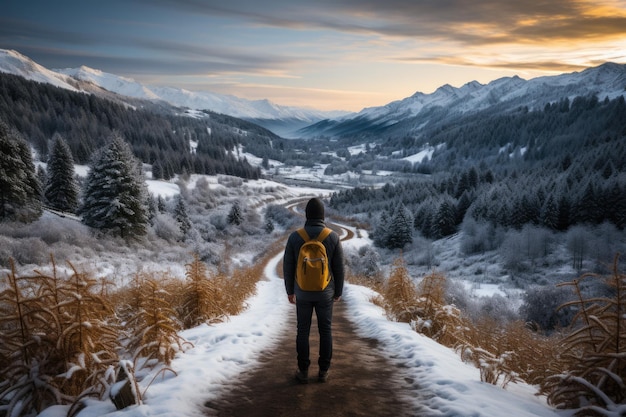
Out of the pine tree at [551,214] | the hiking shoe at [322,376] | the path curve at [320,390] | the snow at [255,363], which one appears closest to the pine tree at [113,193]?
the snow at [255,363]

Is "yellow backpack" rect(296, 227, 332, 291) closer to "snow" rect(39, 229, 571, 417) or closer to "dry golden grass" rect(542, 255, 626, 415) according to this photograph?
"snow" rect(39, 229, 571, 417)

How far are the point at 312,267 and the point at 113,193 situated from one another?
29.5m

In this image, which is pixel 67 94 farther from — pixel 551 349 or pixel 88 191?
pixel 551 349

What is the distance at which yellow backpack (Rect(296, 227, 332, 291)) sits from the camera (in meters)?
4.02

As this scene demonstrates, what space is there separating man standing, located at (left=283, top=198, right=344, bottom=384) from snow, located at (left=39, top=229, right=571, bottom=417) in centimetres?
94

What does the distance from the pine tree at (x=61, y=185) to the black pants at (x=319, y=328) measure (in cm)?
3969

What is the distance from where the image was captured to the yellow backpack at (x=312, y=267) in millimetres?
4020

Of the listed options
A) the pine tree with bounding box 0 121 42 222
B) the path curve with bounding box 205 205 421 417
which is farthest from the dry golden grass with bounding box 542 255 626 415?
the pine tree with bounding box 0 121 42 222

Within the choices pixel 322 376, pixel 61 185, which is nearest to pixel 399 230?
pixel 61 185

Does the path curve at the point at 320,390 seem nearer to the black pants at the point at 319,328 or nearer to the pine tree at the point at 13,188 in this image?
the black pants at the point at 319,328

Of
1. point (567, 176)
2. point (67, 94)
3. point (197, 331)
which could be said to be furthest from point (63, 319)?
point (67, 94)

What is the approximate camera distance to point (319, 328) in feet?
13.8

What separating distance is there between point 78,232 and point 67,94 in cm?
11533

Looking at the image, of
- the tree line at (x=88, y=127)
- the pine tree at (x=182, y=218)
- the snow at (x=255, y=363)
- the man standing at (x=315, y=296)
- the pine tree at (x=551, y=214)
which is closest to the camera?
the snow at (x=255, y=363)
